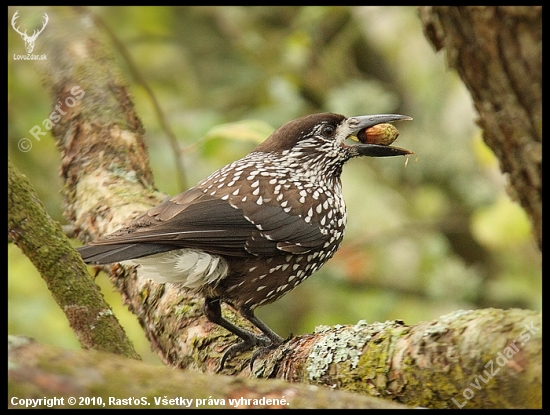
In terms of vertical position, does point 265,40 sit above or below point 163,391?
above

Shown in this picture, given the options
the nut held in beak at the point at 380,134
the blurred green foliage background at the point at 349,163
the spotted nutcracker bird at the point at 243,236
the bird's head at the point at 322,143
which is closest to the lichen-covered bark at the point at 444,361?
the spotted nutcracker bird at the point at 243,236

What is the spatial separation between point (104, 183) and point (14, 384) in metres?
3.25

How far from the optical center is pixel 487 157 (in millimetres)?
5387

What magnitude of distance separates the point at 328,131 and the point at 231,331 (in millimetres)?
1772

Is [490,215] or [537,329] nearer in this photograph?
[537,329]

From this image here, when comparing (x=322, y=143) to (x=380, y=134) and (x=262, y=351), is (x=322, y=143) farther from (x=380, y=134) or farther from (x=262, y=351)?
(x=262, y=351)

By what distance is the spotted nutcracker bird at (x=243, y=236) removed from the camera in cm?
380

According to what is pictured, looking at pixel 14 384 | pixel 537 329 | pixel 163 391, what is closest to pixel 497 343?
pixel 537 329

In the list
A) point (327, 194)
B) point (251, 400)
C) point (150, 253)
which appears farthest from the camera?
point (327, 194)

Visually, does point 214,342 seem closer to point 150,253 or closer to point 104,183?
point 150,253

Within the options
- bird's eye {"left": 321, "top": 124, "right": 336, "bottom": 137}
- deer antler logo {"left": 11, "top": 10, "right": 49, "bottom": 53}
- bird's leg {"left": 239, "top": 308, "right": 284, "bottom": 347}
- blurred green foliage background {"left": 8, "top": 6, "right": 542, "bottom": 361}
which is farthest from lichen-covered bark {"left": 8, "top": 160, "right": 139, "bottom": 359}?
blurred green foliage background {"left": 8, "top": 6, "right": 542, "bottom": 361}

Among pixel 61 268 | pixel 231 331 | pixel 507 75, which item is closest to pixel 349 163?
pixel 231 331

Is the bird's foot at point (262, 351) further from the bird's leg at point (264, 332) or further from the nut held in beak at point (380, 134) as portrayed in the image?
the nut held in beak at point (380, 134)

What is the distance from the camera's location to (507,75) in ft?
5.77
